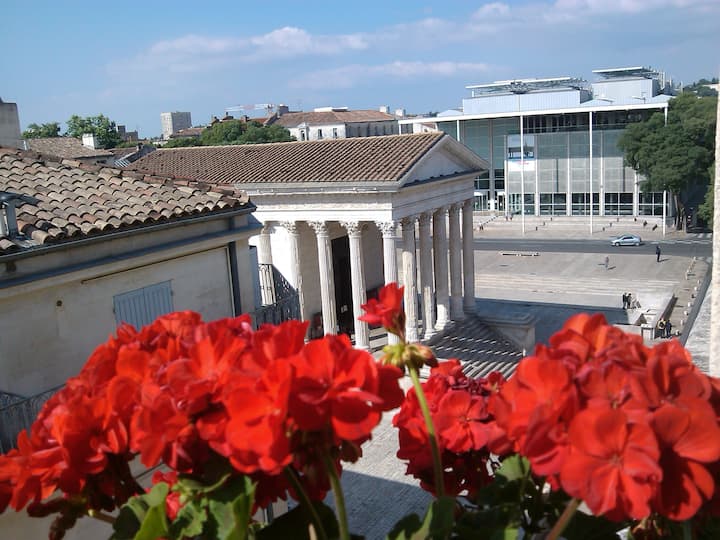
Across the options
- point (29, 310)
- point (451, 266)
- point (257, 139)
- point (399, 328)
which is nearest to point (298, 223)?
point (451, 266)

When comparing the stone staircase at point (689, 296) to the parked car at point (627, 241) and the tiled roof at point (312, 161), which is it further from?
the tiled roof at point (312, 161)

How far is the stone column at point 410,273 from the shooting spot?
27.8 meters

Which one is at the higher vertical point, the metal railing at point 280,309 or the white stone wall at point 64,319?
the white stone wall at point 64,319

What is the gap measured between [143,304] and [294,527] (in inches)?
309

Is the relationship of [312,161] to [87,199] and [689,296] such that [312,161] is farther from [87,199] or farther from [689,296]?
[689,296]

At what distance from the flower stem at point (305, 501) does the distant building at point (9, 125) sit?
42.8 ft

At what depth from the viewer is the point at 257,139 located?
319ft

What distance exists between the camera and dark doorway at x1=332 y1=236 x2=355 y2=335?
31594 mm

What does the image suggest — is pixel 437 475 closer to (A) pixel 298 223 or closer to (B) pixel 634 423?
(B) pixel 634 423

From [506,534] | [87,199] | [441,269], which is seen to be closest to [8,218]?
[87,199]

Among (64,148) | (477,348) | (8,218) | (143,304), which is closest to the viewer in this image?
(8,218)

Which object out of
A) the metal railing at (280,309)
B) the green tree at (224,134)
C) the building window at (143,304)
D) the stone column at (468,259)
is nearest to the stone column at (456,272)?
the stone column at (468,259)

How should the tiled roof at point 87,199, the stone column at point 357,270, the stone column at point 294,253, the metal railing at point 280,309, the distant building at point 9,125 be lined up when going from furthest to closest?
the stone column at point 294,253 → the stone column at point 357,270 → the distant building at point 9,125 → the metal railing at point 280,309 → the tiled roof at point 87,199

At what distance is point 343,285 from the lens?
106 feet
